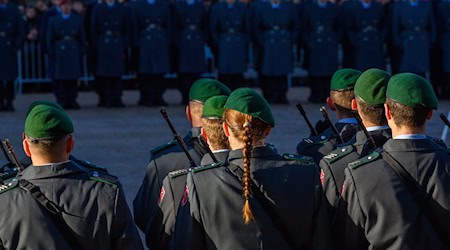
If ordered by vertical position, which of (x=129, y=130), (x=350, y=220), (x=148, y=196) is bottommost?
(x=129, y=130)

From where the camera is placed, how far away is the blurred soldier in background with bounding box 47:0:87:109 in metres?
16.9

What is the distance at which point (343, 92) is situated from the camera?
7.04 meters

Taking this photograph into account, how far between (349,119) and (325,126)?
2.42 ft

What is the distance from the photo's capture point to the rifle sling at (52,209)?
4898 mm

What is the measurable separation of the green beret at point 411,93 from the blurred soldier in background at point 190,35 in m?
12.2

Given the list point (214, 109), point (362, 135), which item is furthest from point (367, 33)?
point (214, 109)

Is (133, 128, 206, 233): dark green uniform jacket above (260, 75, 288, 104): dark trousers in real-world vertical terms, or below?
above

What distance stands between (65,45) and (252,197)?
12.3 m

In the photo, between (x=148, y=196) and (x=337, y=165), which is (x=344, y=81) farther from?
(x=148, y=196)

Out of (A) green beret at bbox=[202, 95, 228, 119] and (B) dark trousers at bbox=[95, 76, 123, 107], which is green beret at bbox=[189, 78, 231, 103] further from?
(B) dark trousers at bbox=[95, 76, 123, 107]

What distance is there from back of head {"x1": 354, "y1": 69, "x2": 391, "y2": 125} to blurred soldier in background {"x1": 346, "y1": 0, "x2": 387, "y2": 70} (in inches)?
467

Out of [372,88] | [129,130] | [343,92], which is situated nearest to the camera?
[372,88]

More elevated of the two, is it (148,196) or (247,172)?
(247,172)

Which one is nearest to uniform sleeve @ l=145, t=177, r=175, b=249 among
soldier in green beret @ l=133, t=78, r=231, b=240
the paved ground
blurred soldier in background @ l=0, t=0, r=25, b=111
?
soldier in green beret @ l=133, t=78, r=231, b=240
